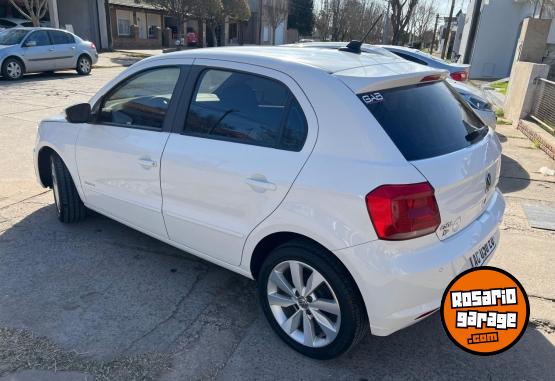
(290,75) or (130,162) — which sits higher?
(290,75)

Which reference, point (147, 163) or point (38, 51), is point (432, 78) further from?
point (38, 51)

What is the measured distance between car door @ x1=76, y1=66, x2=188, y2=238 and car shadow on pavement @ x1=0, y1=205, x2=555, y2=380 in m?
0.42

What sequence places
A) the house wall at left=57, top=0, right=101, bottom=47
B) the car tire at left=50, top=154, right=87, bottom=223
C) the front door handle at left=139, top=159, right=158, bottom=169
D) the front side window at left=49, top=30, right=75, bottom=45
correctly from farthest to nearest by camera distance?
the house wall at left=57, top=0, right=101, bottom=47 → the front side window at left=49, top=30, right=75, bottom=45 → the car tire at left=50, top=154, right=87, bottom=223 → the front door handle at left=139, top=159, right=158, bottom=169

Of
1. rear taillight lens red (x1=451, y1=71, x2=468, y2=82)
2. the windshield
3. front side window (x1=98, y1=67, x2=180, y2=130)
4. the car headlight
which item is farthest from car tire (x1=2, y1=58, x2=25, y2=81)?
the car headlight

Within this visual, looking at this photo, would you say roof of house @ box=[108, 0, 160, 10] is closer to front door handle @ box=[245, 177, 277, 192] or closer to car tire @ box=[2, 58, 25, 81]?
car tire @ box=[2, 58, 25, 81]

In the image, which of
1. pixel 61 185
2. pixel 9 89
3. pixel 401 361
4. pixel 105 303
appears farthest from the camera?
pixel 9 89

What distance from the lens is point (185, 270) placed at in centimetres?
371

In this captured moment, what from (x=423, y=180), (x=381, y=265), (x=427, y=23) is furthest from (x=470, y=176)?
(x=427, y=23)

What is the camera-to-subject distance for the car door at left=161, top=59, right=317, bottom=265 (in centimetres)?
259

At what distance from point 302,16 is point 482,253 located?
5600 cm

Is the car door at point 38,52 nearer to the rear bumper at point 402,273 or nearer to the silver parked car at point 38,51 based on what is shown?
the silver parked car at point 38,51

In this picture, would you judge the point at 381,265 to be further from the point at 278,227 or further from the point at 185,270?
the point at 185,270

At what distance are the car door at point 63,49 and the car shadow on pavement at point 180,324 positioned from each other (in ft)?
43.0

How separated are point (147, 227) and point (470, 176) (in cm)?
233
